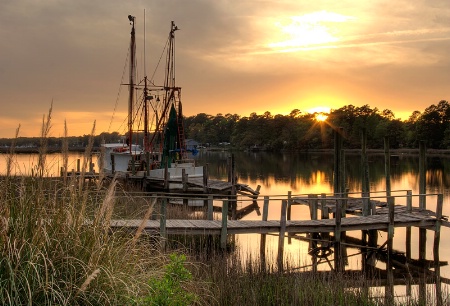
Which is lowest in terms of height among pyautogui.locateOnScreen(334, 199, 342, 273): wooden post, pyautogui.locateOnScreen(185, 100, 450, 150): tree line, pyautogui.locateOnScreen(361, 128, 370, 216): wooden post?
pyautogui.locateOnScreen(334, 199, 342, 273): wooden post

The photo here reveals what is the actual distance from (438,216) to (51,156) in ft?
40.5

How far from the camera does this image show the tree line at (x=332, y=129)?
9369 cm

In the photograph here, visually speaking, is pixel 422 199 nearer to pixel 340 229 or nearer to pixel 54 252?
pixel 340 229

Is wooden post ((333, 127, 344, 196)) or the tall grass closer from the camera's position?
the tall grass

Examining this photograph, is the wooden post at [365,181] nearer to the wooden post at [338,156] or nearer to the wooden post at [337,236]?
the wooden post at [338,156]

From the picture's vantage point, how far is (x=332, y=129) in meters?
97.4

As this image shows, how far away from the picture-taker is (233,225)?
1237 centimetres

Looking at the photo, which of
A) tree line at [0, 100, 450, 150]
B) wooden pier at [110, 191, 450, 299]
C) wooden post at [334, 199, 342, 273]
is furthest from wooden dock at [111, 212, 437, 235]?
tree line at [0, 100, 450, 150]

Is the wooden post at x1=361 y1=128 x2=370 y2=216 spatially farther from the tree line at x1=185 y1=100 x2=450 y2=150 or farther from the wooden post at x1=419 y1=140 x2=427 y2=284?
the tree line at x1=185 y1=100 x2=450 y2=150

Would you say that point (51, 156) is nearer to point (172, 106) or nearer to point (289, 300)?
point (289, 300)

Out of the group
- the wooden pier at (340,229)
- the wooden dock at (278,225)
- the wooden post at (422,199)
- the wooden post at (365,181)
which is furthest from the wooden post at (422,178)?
the wooden post at (365,181)

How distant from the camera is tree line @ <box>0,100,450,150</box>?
93.7 m

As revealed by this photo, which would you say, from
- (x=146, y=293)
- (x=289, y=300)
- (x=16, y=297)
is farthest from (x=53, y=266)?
(x=289, y=300)

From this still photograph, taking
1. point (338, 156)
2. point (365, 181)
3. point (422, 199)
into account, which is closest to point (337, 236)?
point (422, 199)
